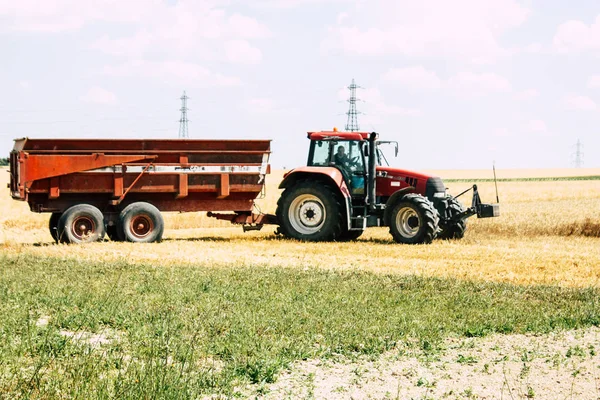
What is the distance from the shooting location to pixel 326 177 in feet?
63.4

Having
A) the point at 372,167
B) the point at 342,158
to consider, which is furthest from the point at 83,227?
the point at 372,167

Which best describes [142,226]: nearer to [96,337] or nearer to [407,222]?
[407,222]

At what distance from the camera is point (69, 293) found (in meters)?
10.8

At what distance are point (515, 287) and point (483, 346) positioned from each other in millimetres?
3932

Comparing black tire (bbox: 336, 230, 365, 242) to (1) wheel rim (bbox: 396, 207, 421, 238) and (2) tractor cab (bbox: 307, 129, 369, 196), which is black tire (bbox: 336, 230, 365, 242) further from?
(1) wheel rim (bbox: 396, 207, 421, 238)

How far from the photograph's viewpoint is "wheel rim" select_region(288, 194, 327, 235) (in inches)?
771

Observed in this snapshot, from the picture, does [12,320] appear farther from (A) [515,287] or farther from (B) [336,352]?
(A) [515,287]

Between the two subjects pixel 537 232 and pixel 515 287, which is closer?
pixel 515 287

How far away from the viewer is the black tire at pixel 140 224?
18.6m

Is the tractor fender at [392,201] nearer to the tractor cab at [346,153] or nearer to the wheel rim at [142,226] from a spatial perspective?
the tractor cab at [346,153]

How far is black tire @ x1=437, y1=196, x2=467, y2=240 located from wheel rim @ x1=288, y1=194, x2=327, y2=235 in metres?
2.78

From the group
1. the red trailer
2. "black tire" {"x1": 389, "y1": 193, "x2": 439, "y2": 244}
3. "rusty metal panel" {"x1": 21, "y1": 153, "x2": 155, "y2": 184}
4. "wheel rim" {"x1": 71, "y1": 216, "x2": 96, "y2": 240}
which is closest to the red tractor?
"black tire" {"x1": 389, "y1": 193, "x2": 439, "y2": 244}

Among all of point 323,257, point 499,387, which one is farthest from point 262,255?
point 499,387

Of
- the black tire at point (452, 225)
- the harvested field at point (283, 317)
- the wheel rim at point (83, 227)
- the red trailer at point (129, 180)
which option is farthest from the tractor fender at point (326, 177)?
the wheel rim at point (83, 227)
